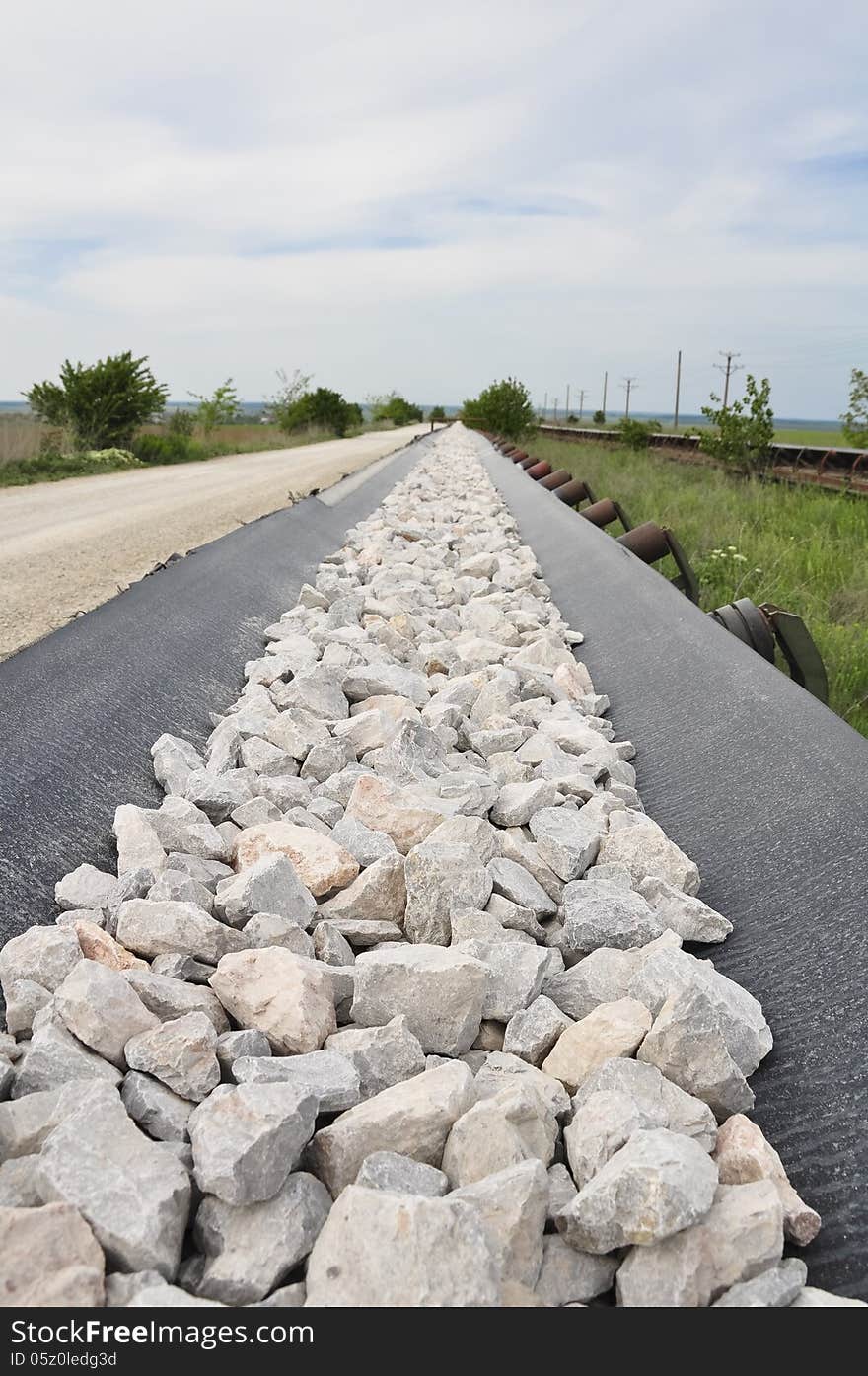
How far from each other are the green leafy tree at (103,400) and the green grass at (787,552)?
9124 mm

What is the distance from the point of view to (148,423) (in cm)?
1752

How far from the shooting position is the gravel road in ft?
12.5

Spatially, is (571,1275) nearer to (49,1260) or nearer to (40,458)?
(49,1260)

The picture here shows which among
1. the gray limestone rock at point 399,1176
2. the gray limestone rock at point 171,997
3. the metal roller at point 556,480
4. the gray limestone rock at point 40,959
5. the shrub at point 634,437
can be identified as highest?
the shrub at point 634,437

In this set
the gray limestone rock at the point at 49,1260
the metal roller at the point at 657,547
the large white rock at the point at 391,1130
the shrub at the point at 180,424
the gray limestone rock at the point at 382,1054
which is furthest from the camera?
the shrub at the point at 180,424

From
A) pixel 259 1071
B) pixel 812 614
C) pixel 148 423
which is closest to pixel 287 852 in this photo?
pixel 259 1071

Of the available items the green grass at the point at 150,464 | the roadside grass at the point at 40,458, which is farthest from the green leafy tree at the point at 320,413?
the roadside grass at the point at 40,458

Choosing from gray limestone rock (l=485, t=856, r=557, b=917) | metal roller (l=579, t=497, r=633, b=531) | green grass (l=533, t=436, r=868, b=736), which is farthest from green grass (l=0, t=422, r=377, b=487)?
gray limestone rock (l=485, t=856, r=557, b=917)

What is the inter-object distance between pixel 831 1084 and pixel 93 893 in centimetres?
109

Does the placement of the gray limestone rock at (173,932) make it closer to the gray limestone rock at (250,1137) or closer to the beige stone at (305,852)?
the beige stone at (305,852)

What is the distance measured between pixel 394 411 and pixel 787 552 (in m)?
49.0

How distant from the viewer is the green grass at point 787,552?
3.70 m

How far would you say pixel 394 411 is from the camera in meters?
52.2
